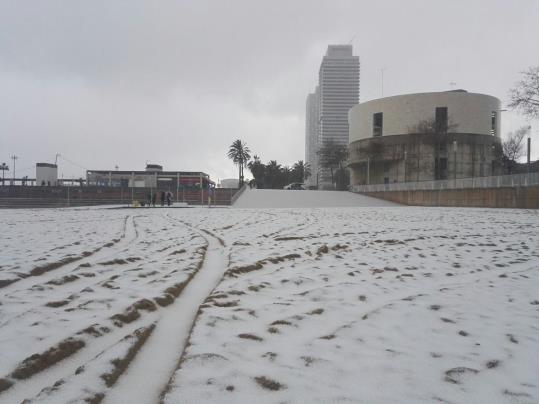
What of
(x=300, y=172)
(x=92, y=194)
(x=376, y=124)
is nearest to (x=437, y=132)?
(x=376, y=124)

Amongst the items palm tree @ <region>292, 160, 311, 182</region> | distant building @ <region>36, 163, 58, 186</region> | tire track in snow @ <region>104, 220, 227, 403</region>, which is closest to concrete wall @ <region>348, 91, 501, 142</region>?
palm tree @ <region>292, 160, 311, 182</region>

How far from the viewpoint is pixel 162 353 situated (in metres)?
2.30

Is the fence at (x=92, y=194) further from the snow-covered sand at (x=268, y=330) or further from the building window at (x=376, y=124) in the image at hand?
the snow-covered sand at (x=268, y=330)

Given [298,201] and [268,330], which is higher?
[298,201]

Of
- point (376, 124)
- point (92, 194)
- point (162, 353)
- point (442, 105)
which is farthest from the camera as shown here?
point (376, 124)

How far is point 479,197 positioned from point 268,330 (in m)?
30.8

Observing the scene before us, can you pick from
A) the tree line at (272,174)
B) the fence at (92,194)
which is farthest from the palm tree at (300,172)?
the fence at (92,194)

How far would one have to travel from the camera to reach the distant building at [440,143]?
60594 mm

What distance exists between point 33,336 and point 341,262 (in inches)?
152

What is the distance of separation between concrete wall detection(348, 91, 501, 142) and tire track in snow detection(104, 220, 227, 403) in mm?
64971

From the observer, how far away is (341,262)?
5.25m

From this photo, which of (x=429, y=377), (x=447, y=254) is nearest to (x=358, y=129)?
(x=447, y=254)

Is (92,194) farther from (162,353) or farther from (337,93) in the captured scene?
(337,93)

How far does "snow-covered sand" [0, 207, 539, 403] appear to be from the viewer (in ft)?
6.24
